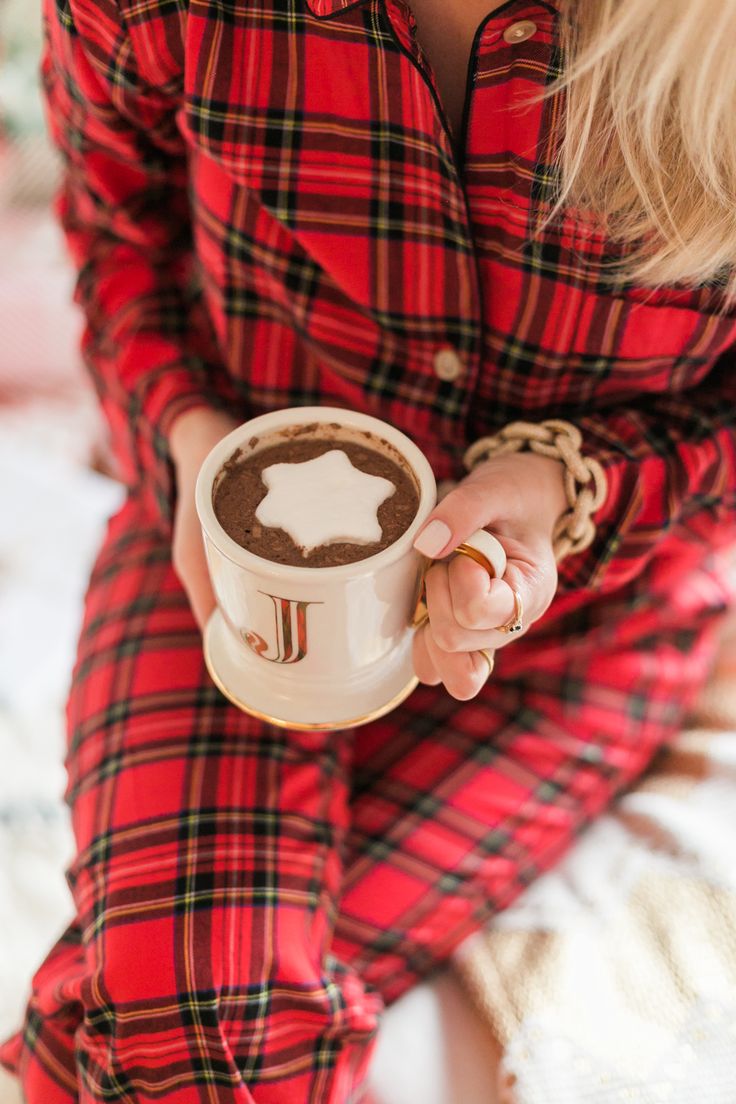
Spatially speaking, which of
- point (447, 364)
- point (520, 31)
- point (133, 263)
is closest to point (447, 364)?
point (447, 364)

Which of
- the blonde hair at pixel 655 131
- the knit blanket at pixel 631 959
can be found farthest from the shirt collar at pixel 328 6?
the knit blanket at pixel 631 959

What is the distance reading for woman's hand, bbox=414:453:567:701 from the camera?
1.64 feet

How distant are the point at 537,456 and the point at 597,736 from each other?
0.92 ft

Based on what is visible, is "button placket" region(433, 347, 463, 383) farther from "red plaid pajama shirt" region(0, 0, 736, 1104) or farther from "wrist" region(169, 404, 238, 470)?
"wrist" region(169, 404, 238, 470)

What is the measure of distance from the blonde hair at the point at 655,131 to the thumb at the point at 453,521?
0.58 ft

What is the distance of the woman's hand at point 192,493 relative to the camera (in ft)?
2.20

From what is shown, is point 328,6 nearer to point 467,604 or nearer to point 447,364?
point 447,364

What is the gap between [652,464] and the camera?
0.67 m

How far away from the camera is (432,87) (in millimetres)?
551

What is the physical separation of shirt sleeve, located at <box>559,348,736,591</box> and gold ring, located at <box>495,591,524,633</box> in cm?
16

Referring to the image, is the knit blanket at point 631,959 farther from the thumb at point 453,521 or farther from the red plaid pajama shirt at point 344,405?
the thumb at point 453,521

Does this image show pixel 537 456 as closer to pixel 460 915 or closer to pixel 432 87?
pixel 432 87

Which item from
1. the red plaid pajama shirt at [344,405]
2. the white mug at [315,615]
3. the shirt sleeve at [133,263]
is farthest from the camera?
the shirt sleeve at [133,263]

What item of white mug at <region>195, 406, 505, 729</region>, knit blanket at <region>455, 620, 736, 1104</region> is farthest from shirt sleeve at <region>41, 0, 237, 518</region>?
knit blanket at <region>455, 620, 736, 1104</region>
